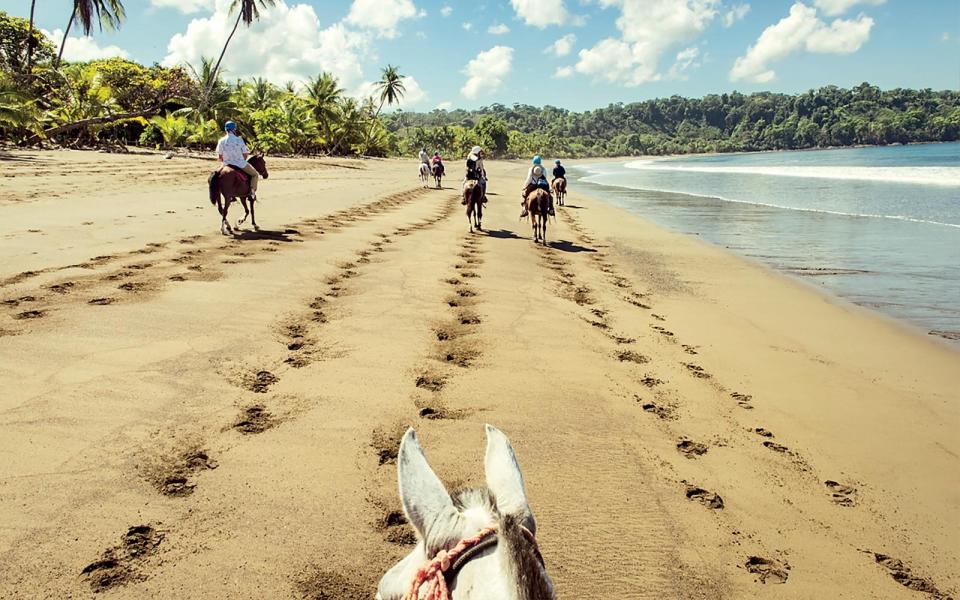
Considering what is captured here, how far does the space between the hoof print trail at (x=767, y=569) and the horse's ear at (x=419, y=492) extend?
2.30m

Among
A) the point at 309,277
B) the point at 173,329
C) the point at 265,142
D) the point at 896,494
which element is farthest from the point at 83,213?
the point at 265,142

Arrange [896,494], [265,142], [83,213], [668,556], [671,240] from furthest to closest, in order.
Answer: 1. [265,142]
2. [671,240]
3. [83,213]
4. [896,494]
5. [668,556]

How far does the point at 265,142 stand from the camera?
41.8 metres

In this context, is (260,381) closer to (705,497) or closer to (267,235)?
(705,497)

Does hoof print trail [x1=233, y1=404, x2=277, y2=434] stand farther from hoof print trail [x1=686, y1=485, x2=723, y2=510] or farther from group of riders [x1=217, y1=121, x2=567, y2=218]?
group of riders [x1=217, y1=121, x2=567, y2=218]

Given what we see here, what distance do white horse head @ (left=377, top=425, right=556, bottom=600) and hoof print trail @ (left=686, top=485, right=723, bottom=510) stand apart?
2.49 meters

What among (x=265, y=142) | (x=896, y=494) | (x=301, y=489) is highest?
(x=265, y=142)

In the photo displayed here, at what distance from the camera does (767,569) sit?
9.53 ft

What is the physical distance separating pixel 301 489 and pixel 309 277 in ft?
15.7

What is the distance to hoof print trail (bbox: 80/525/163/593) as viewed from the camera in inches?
95.0

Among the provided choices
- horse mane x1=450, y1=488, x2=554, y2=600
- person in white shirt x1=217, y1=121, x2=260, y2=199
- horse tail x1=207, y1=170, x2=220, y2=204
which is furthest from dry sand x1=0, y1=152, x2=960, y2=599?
person in white shirt x1=217, y1=121, x2=260, y2=199

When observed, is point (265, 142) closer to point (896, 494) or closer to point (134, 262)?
point (134, 262)

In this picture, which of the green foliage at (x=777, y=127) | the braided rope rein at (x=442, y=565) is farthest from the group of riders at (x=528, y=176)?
the green foliage at (x=777, y=127)

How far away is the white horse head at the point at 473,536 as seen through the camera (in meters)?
0.96
